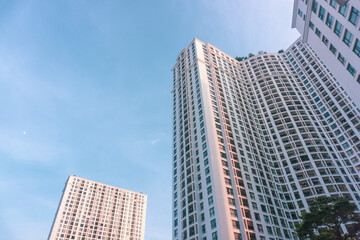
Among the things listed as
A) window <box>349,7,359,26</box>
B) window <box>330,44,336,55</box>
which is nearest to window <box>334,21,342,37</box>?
window <box>349,7,359,26</box>

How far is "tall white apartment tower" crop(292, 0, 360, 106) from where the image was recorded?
1355 inches

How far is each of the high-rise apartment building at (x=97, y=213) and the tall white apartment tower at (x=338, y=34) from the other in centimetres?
10925

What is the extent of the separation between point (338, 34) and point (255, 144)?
40231 millimetres

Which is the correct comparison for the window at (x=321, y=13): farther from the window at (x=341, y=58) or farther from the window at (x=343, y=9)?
the window at (x=341, y=58)

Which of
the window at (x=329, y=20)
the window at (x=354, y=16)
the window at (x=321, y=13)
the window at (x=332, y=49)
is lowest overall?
the window at (x=354, y=16)

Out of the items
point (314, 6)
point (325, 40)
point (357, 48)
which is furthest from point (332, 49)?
point (314, 6)

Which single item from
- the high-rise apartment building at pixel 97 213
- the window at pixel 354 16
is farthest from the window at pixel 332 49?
the high-rise apartment building at pixel 97 213

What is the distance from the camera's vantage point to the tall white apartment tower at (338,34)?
3441 cm

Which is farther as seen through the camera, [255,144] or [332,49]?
[255,144]

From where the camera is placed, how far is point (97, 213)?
379ft

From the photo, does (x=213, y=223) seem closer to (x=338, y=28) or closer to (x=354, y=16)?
(x=338, y=28)

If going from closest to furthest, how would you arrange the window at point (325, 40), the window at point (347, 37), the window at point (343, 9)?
the window at point (343, 9)
the window at point (347, 37)
the window at point (325, 40)

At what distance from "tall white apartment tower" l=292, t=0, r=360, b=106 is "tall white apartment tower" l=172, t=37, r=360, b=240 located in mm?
2735

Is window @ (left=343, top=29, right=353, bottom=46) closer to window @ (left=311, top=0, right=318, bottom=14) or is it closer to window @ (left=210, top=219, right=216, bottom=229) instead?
window @ (left=311, top=0, right=318, bottom=14)
